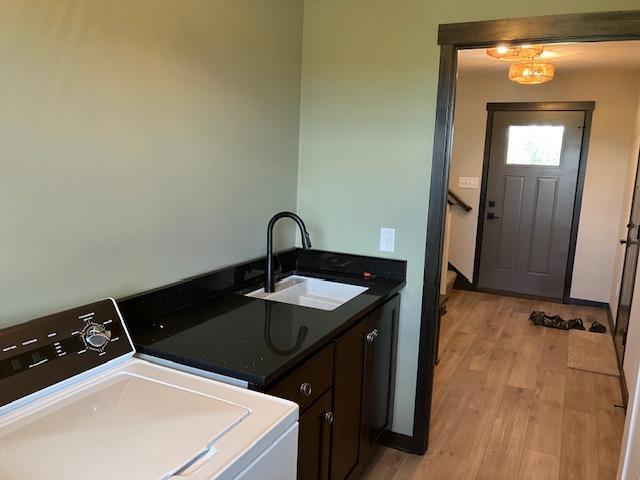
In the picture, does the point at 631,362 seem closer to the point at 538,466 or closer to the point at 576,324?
the point at 538,466

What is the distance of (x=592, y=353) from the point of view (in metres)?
4.09

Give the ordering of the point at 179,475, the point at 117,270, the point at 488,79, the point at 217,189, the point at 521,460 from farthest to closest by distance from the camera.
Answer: the point at 488,79 < the point at 521,460 < the point at 217,189 < the point at 117,270 < the point at 179,475

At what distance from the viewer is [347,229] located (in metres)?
2.62

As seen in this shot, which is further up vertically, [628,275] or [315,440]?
[628,275]

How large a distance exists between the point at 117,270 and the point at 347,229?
1253 mm

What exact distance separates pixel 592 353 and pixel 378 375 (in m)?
2.61

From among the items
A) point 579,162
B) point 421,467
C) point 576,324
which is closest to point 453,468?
point 421,467

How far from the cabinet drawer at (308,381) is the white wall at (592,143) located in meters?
4.39

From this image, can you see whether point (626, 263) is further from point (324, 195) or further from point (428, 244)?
point (324, 195)

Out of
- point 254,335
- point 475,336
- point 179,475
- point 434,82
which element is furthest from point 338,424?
point 475,336

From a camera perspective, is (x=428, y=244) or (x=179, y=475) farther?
(x=428, y=244)

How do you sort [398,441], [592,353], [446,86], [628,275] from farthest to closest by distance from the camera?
[592,353]
[628,275]
[398,441]
[446,86]

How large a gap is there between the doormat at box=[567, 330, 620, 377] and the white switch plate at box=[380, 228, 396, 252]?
2.21 m

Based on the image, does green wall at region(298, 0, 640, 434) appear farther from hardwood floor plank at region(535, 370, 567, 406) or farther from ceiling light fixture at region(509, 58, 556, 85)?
ceiling light fixture at region(509, 58, 556, 85)
